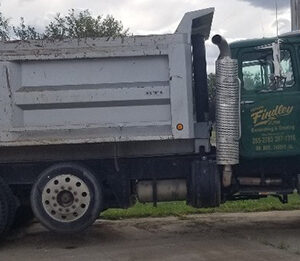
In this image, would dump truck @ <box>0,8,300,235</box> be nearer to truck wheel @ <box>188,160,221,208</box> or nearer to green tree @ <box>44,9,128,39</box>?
truck wheel @ <box>188,160,221,208</box>

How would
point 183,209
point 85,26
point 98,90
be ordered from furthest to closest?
point 85,26
point 183,209
point 98,90

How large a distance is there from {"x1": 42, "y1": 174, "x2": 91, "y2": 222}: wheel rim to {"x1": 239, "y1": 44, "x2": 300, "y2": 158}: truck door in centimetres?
219

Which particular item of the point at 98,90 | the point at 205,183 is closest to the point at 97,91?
the point at 98,90

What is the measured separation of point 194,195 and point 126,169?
39.4 inches

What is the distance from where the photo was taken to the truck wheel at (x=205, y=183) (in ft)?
27.2

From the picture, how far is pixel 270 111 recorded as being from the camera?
8.20 metres

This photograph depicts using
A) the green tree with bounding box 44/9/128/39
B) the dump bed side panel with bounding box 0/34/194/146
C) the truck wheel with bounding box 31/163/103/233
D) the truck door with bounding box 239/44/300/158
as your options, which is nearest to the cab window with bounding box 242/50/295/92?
the truck door with bounding box 239/44/300/158

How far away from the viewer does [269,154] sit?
27.1 feet

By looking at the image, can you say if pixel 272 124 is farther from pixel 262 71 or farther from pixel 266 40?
pixel 266 40

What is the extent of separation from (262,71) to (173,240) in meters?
2.59

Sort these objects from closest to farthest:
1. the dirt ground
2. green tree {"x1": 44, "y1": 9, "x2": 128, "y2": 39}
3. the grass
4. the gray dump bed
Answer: the dirt ground, the gray dump bed, the grass, green tree {"x1": 44, "y1": 9, "x2": 128, "y2": 39}

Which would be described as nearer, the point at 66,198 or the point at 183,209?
the point at 66,198

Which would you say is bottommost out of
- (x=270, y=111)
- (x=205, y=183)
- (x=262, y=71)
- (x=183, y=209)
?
(x=183, y=209)

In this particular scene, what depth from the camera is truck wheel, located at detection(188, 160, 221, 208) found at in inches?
327
